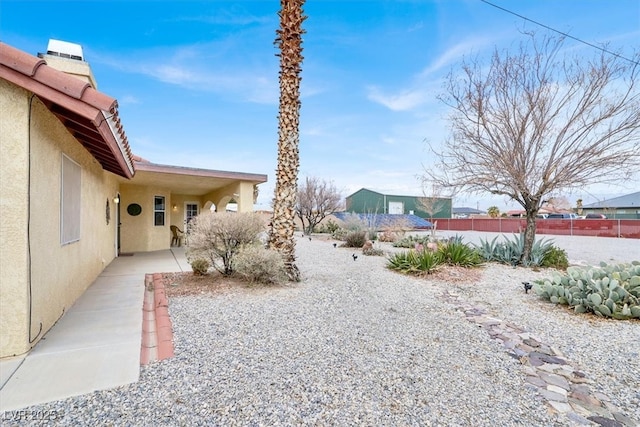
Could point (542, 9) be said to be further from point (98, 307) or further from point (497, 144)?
point (98, 307)

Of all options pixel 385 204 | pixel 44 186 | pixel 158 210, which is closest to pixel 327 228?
pixel 158 210

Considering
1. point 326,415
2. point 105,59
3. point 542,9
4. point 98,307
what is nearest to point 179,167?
point 98,307

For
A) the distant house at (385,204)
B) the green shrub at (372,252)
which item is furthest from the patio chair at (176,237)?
the distant house at (385,204)

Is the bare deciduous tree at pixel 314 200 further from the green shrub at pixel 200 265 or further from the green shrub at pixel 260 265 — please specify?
the green shrub at pixel 260 265

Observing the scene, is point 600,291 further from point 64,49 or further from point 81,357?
point 64,49

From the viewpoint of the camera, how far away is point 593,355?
13.5 ft

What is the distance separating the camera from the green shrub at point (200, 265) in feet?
25.2

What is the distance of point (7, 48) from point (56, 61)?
6928mm

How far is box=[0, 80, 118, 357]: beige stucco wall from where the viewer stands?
343cm

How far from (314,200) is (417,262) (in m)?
18.6

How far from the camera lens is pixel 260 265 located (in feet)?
22.7

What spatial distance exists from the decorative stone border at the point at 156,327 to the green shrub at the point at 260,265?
1.68 m

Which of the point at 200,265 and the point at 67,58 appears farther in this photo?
the point at 67,58

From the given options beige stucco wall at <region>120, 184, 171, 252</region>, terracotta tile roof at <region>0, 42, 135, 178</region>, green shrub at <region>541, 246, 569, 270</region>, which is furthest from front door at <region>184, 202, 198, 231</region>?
green shrub at <region>541, 246, 569, 270</region>
